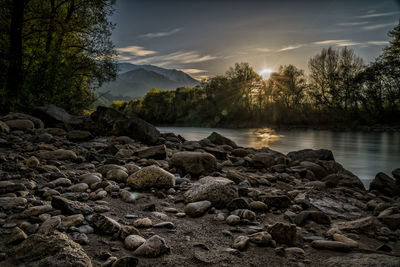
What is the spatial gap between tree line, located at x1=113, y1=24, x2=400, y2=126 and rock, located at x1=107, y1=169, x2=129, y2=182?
40806 millimetres

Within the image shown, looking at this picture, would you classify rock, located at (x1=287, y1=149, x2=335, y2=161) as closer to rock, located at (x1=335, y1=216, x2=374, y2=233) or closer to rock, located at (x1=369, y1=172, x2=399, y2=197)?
rock, located at (x1=369, y1=172, x2=399, y2=197)

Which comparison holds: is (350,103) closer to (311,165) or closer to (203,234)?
(311,165)

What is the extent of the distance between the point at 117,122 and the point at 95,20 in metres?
9.23

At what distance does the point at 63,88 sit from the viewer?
12117mm

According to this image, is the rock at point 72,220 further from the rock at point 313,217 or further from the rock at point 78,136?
the rock at point 78,136

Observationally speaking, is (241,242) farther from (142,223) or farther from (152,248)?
(142,223)

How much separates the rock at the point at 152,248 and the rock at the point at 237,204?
137 centimetres

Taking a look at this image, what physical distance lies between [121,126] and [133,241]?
22.6 ft

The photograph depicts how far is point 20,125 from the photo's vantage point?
24.3 feet

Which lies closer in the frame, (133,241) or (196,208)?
(133,241)

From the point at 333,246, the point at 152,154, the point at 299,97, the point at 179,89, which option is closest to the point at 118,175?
the point at 152,154

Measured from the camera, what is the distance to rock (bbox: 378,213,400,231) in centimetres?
358

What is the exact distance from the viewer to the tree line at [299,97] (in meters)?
38.8

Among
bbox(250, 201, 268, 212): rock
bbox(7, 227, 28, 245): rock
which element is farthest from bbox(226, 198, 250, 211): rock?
bbox(7, 227, 28, 245): rock
